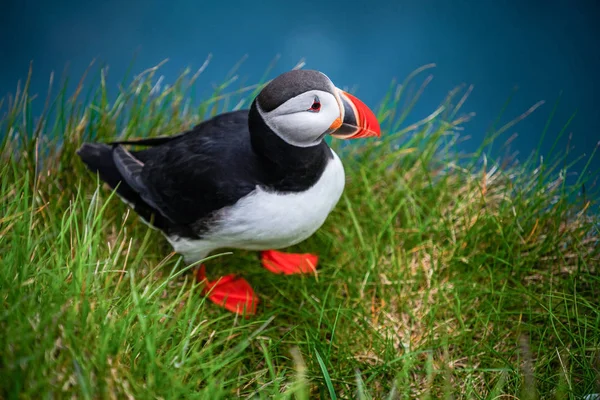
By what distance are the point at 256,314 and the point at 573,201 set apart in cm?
124

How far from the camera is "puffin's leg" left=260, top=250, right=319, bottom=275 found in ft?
6.18

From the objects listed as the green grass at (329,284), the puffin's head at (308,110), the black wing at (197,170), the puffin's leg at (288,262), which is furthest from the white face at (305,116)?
the puffin's leg at (288,262)

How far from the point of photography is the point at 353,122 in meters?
1.36

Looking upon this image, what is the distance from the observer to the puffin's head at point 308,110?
1.28m

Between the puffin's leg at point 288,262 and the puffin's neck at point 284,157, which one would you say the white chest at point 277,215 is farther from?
the puffin's leg at point 288,262

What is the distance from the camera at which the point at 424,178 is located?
7.64 ft

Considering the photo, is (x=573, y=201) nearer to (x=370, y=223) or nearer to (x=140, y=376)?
(x=370, y=223)

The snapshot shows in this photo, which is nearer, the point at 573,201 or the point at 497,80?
the point at 573,201

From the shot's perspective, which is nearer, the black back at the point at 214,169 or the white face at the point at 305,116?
the white face at the point at 305,116

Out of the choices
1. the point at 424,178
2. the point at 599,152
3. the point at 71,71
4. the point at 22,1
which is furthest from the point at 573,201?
the point at 22,1

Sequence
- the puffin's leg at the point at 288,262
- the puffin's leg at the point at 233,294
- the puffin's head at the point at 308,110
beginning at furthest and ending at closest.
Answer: the puffin's leg at the point at 288,262
the puffin's leg at the point at 233,294
the puffin's head at the point at 308,110

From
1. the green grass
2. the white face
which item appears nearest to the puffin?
the white face

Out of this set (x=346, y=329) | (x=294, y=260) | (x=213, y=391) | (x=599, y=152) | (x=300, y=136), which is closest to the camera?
(x=213, y=391)

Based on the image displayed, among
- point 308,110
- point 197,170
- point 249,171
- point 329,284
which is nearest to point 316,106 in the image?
point 308,110
